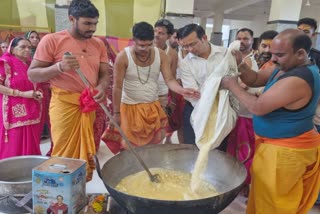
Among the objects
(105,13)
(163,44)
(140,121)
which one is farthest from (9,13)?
(140,121)

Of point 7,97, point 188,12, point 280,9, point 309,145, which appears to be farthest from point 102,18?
point 309,145

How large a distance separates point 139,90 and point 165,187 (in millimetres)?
772

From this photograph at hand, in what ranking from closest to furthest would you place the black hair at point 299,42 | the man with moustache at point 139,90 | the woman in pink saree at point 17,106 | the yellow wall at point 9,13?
the black hair at point 299,42, the man with moustache at point 139,90, the woman in pink saree at point 17,106, the yellow wall at point 9,13

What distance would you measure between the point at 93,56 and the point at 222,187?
3.75 feet

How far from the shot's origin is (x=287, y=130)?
1401 millimetres

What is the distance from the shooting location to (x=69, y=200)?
1404 mm

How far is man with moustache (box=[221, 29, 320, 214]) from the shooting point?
131cm

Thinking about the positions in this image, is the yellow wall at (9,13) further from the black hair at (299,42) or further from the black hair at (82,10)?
the black hair at (299,42)

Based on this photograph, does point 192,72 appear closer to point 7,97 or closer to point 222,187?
point 222,187

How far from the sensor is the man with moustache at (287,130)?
1314 millimetres

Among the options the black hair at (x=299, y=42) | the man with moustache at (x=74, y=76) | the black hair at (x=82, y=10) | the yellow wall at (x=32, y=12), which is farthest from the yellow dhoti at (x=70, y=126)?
the yellow wall at (x=32, y=12)

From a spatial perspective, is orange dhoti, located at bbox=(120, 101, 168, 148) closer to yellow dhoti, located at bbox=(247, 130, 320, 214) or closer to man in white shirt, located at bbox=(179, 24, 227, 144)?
man in white shirt, located at bbox=(179, 24, 227, 144)

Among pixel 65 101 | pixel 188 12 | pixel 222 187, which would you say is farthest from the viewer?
pixel 188 12

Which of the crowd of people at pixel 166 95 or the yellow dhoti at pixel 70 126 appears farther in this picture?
the yellow dhoti at pixel 70 126
